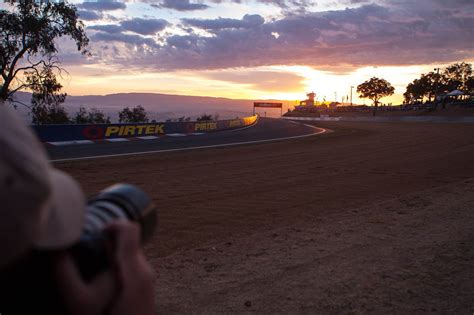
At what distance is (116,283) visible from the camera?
112cm

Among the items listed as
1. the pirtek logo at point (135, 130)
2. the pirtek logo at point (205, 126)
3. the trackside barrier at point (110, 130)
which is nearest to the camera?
the trackside barrier at point (110, 130)

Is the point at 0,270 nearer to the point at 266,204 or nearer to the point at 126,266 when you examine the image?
the point at 126,266

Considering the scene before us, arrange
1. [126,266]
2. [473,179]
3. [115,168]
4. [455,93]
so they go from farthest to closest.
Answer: [455,93], [115,168], [473,179], [126,266]

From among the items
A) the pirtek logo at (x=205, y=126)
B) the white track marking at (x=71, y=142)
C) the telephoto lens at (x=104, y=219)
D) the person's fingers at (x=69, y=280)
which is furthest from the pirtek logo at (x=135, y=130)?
the person's fingers at (x=69, y=280)

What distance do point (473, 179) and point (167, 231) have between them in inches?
347

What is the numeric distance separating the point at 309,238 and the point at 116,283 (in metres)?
5.49

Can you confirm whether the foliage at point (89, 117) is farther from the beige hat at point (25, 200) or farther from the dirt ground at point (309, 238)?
the beige hat at point (25, 200)

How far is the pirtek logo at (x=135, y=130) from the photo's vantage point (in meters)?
23.5

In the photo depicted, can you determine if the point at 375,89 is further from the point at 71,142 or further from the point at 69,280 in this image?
the point at 69,280

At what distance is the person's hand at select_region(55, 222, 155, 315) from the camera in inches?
40.9

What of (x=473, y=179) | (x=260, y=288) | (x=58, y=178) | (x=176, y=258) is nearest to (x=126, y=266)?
(x=58, y=178)

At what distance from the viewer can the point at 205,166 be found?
14.5 meters

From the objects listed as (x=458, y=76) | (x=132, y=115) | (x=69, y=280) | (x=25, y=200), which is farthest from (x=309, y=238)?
(x=458, y=76)

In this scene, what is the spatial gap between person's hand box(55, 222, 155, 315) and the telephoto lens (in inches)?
0.9
